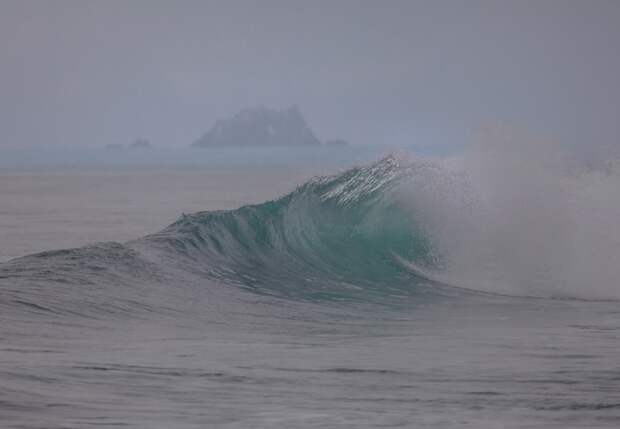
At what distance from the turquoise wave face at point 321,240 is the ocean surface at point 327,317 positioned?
4 cm

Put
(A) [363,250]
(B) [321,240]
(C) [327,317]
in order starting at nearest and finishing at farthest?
(C) [327,317] → (A) [363,250] → (B) [321,240]

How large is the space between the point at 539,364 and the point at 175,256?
340 inches

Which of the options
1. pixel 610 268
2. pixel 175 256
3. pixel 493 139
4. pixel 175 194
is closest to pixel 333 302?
pixel 175 256

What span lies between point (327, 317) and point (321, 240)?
6645mm

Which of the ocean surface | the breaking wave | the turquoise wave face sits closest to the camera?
the ocean surface

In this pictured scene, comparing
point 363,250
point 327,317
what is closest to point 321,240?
point 363,250

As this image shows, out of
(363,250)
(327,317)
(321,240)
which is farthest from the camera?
(321,240)

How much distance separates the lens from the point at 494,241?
19891 mm

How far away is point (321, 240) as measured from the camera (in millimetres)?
20641

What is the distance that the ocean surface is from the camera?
838 centimetres

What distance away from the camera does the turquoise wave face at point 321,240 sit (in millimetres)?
17422

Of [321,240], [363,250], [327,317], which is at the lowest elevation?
[327,317]

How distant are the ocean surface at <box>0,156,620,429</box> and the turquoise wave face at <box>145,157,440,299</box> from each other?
4 centimetres

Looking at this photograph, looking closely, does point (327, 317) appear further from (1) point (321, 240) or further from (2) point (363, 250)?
(1) point (321, 240)
